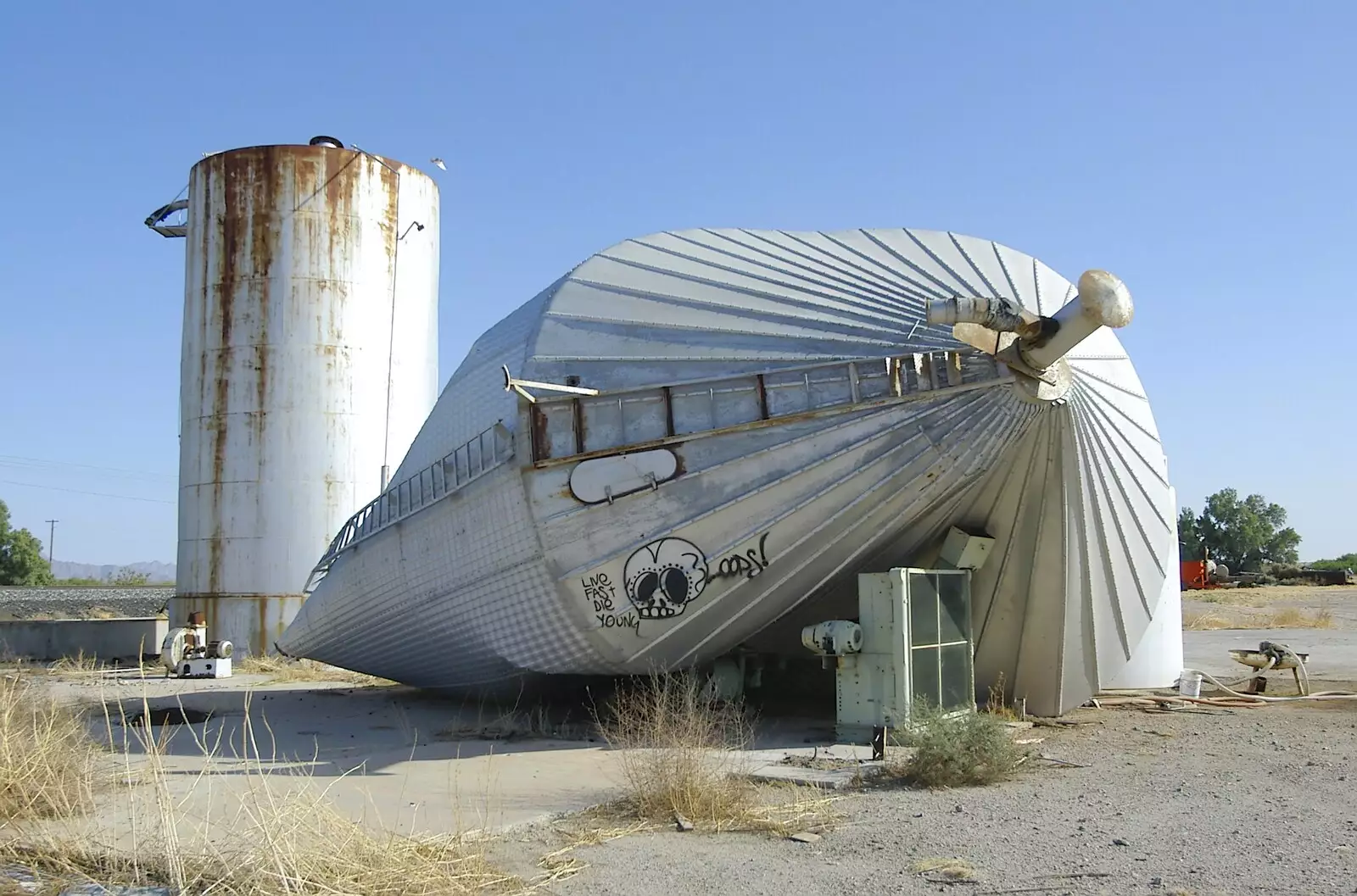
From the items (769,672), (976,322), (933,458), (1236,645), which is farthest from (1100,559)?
(1236,645)

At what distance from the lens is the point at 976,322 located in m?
12.7

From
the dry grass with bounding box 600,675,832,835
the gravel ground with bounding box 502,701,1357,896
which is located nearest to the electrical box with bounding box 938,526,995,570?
the gravel ground with bounding box 502,701,1357,896

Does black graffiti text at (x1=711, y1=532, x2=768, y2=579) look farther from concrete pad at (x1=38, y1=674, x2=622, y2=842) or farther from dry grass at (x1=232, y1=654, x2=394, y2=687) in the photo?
dry grass at (x1=232, y1=654, x2=394, y2=687)

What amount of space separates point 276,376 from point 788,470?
71.0 feet

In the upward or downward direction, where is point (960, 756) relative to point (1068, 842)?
upward

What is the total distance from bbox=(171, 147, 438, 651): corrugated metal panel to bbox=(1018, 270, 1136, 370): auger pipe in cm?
2300

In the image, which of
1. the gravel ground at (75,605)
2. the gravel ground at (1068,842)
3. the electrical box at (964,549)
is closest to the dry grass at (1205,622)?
the electrical box at (964,549)

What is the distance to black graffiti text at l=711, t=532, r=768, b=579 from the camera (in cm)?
1370

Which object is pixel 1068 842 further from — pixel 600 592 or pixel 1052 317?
pixel 600 592

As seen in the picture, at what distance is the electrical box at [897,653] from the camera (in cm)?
1408

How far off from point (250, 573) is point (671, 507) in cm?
2087

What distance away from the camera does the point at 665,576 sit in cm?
1382

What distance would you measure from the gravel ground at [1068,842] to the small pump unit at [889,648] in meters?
2.07

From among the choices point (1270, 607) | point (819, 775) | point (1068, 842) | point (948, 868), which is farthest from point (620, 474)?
point (1270, 607)
